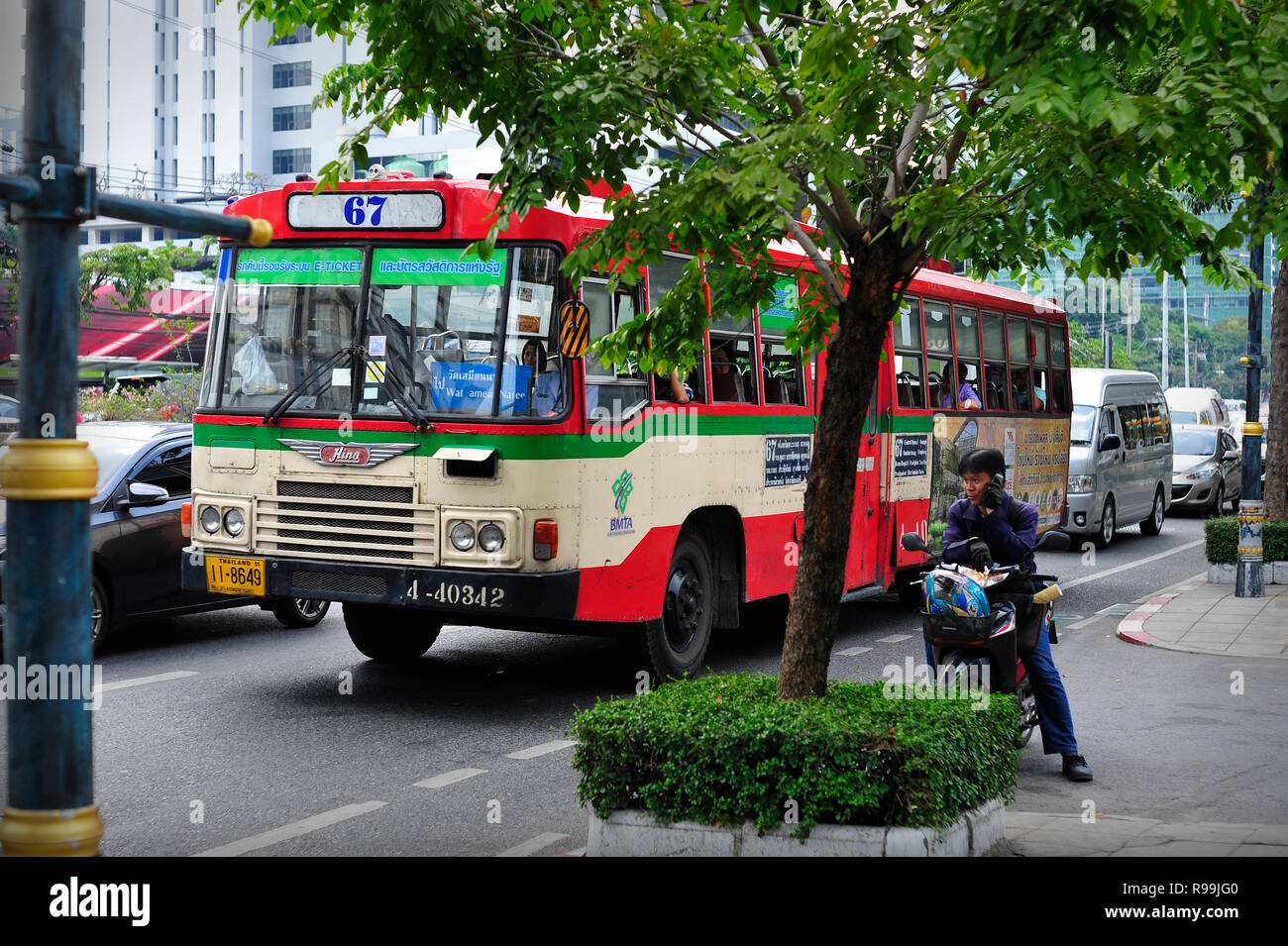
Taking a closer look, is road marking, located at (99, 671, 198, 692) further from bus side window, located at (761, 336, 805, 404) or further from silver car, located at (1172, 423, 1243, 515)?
silver car, located at (1172, 423, 1243, 515)

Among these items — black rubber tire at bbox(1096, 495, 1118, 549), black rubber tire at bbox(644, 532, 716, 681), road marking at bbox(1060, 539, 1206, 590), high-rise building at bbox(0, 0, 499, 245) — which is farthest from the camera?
high-rise building at bbox(0, 0, 499, 245)

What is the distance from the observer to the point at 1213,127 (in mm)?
4957

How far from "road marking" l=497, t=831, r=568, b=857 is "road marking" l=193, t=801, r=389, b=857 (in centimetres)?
90

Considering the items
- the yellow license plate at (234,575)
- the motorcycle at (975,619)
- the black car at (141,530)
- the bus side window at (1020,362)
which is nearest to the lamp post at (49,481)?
the motorcycle at (975,619)

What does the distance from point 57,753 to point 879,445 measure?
972 centimetres

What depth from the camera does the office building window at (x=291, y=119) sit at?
65375 mm

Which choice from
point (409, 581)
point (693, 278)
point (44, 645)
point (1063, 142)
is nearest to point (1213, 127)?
point (1063, 142)

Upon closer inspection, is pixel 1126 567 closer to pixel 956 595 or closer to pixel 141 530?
pixel 956 595

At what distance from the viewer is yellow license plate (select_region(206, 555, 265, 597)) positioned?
8539 mm

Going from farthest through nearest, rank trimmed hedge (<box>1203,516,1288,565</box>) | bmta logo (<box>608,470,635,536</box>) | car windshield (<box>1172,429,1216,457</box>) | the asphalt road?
car windshield (<box>1172,429,1216,457</box>)
trimmed hedge (<box>1203,516,1288,565</box>)
bmta logo (<box>608,470,635,536</box>)
the asphalt road

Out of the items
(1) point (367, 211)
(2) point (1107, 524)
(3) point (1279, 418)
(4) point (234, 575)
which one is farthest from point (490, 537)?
(2) point (1107, 524)

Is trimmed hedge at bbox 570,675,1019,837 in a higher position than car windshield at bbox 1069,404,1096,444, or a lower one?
lower

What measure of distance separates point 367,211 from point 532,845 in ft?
14.1

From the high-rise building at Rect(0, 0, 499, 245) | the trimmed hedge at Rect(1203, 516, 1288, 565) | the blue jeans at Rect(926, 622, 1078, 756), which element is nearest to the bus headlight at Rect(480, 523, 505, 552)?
the blue jeans at Rect(926, 622, 1078, 756)
